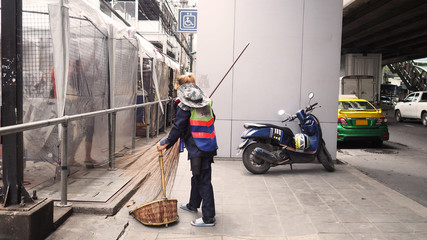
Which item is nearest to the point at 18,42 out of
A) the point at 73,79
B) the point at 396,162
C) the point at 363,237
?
the point at 73,79

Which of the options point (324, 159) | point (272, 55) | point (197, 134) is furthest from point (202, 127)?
point (272, 55)

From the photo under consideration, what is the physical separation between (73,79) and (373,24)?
664 inches

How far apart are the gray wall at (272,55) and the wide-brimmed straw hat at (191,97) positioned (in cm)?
355

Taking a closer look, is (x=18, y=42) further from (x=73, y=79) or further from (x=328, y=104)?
(x=328, y=104)

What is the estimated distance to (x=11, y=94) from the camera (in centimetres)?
347

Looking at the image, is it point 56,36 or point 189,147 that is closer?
point 189,147

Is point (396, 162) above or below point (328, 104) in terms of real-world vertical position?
below

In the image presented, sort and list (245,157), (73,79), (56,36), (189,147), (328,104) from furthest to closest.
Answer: (328,104)
(245,157)
(73,79)
(56,36)
(189,147)

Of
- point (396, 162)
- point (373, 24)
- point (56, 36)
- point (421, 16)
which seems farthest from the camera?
point (373, 24)

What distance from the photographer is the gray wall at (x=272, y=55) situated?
7.41 m

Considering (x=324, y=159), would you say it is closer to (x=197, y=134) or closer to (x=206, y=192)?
(x=206, y=192)

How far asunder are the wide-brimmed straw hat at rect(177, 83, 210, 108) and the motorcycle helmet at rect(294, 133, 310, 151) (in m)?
2.98

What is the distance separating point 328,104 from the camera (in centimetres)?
744

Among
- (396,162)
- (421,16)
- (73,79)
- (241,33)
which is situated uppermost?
(421,16)
